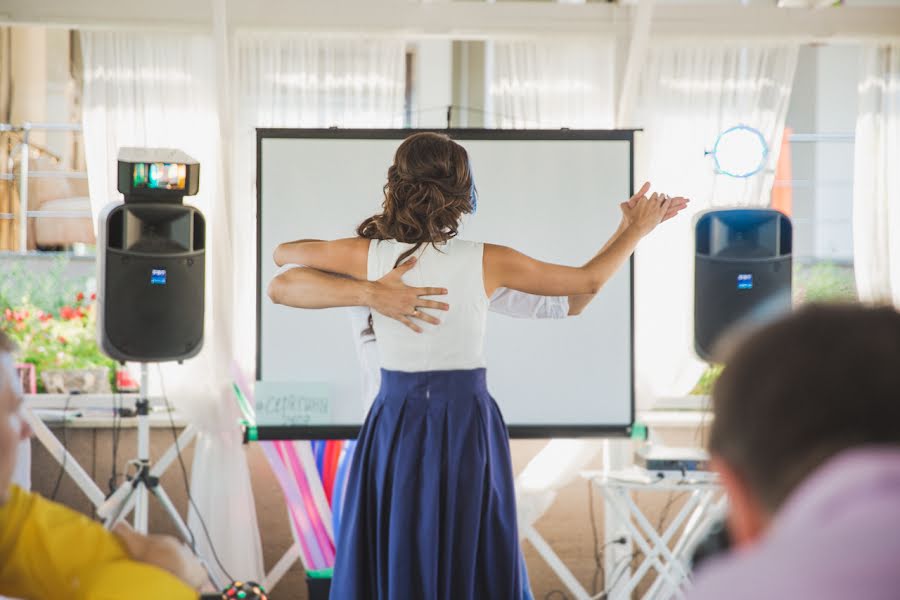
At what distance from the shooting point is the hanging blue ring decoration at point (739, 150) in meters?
3.96

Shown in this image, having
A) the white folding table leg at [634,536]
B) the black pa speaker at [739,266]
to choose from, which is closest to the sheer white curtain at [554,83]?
the black pa speaker at [739,266]

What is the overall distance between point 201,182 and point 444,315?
207 centimetres

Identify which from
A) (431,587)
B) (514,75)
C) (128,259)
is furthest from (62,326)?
(431,587)

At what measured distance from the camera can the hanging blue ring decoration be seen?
13.0 ft

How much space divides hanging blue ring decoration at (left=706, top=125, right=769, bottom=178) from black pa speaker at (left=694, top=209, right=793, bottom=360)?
0.28 meters

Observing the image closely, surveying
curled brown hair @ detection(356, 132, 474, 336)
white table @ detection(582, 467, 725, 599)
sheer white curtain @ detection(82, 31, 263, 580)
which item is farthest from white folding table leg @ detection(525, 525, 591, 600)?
curled brown hair @ detection(356, 132, 474, 336)

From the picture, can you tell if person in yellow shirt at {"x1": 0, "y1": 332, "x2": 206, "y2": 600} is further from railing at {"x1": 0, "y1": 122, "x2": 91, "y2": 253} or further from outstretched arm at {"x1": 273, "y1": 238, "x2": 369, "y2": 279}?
railing at {"x1": 0, "y1": 122, "x2": 91, "y2": 253}

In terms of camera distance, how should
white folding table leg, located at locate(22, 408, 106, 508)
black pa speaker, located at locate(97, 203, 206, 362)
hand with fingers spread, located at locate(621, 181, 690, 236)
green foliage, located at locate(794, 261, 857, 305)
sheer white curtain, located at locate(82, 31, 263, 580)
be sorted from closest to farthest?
1. hand with fingers spread, located at locate(621, 181, 690, 236)
2. black pa speaker, located at locate(97, 203, 206, 362)
3. white folding table leg, located at locate(22, 408, 106, 508)
4. sheer white curtain, located at locate(82, 31, 263, 580)
5. green foliage, located at locate(794, 261, 857, 305)

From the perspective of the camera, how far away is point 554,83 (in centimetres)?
449

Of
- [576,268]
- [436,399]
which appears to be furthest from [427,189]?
[436,399]

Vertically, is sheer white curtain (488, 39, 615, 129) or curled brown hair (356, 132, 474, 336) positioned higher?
sheer white curtain (488, 39, 615, 129)

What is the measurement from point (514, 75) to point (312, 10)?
0.93m

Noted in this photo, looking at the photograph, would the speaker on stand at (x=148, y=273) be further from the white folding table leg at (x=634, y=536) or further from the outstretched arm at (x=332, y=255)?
the white folding table leg at (x=634, y=536)

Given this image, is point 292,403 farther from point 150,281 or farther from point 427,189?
point 427,189
